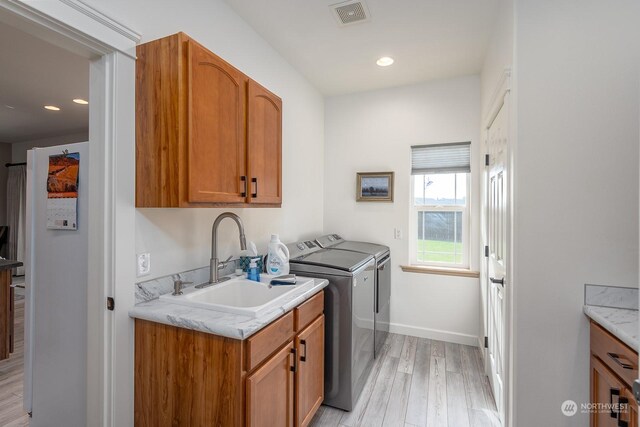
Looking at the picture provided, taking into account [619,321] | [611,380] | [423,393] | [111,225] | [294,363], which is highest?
[111,225]

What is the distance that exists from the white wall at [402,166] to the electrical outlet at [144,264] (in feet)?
7.32

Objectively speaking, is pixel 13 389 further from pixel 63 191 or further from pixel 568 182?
pixel 568 182

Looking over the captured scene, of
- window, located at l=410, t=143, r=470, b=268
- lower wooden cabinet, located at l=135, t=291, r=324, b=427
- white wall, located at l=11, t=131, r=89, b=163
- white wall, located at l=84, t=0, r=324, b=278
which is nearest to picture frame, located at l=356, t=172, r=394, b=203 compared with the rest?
window, located at l=410, t=143, r=470, b=268

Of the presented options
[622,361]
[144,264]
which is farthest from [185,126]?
[622,361]

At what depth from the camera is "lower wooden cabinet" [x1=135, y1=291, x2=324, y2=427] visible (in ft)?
3.82

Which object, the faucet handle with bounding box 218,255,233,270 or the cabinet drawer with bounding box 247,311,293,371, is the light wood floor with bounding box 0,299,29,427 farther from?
the cabinet drawer with bounding box 247,311,293,371

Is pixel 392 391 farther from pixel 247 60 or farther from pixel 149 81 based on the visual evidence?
pixel 247 60

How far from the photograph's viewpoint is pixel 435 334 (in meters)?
3.07

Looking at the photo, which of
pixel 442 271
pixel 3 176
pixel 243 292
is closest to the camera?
pixel 243 292

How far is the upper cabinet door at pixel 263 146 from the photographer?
66.8 inches

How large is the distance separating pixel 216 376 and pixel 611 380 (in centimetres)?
158

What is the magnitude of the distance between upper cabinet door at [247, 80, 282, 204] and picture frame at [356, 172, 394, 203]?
153 cm

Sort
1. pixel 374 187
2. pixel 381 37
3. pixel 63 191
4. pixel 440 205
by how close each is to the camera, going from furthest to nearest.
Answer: pixel 374 187, pixel 440 205, pixel 381 37, pixel 63 191

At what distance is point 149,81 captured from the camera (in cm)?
134
